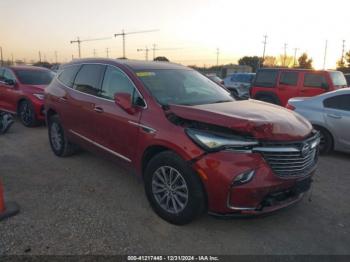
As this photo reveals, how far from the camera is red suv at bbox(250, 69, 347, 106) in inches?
428

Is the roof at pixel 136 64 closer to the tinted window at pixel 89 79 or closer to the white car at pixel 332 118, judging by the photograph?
the tinted window at pixel 89 79

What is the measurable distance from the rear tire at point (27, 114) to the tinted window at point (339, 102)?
23.1ft

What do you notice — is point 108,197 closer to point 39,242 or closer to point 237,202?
point 39,242

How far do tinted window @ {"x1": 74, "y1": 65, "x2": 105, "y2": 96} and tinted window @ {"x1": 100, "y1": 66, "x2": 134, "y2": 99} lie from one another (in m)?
0.16

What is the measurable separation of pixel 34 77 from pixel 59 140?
174 inches

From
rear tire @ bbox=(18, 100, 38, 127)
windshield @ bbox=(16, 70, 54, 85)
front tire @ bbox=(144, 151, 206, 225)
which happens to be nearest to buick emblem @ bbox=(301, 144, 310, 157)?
front tire @ bbox=(144, 151, 206, 225)

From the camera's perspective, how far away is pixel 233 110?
385 cm

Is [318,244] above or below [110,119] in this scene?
below

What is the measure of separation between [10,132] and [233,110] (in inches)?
259

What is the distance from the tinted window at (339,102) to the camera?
668 cm

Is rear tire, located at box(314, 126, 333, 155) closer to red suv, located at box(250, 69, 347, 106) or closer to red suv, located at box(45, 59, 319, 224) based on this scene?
red suv, located at box(45, 59, 319, 224)

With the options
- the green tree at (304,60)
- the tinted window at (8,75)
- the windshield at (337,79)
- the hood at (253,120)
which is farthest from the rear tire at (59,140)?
the green tree at (304,60)

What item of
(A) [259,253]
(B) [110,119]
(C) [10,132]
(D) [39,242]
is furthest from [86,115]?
(C) [10,132]

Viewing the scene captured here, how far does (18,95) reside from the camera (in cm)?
919
